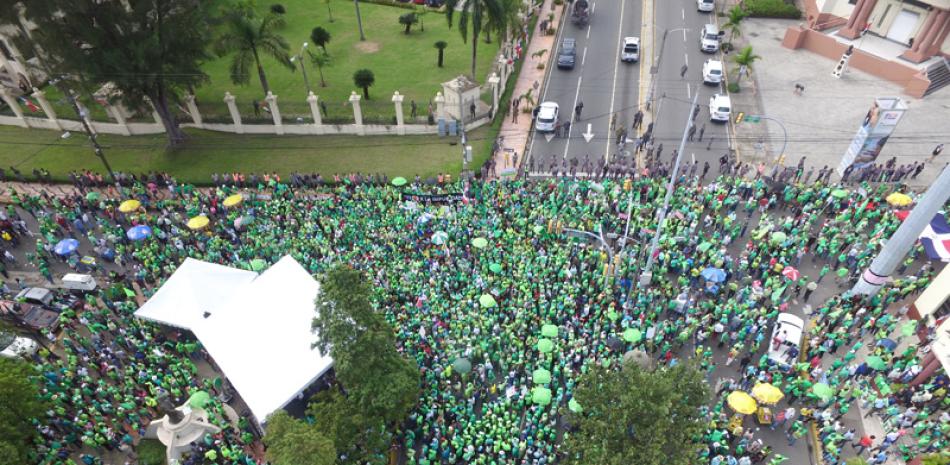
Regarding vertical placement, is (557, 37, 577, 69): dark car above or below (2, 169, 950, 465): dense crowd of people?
above

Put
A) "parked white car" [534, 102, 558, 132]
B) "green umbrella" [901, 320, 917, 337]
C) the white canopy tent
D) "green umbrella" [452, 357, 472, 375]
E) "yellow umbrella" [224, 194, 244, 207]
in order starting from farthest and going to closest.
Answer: "parked white car" [534, 102, 558, 132]
"yellow umbrella" [224, 194, 244, 207]
"green umbrella" [901, 320, 917, 337]
"green umbrella" [452, 357, 472, 375]
the white canopy tent

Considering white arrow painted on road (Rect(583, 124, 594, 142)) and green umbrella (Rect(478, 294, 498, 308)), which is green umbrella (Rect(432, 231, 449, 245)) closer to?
green umbrella (Rect(478, 294, 498, 308))

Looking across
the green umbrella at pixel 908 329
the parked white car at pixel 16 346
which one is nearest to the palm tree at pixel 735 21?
the green umbrella at pixel 908 329

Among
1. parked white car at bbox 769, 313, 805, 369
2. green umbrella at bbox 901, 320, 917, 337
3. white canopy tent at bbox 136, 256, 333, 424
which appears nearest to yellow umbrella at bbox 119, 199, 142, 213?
white canopy tent at bbox 136, 256, 333, 424

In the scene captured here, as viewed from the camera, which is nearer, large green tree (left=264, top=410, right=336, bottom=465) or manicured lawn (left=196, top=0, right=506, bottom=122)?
large green tree (left=264, top=410, right=336, bottom=465)

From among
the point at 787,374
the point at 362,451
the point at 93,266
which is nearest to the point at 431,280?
the point at 362,451

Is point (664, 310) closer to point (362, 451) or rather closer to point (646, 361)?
point (646, 361)
